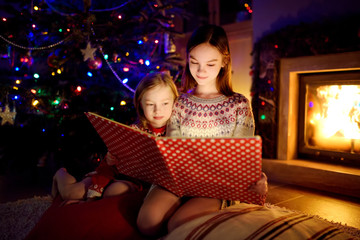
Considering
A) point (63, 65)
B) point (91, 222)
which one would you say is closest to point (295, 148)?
point (91, 222)

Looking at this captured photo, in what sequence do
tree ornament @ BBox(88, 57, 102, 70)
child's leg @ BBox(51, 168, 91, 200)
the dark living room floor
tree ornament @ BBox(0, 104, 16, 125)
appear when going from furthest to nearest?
1. tree ornament @ BBox(88, 57, 102, 70)
2. tree ornament @ BBox(0, 104, 16, 125)
3. the dark living room floor
4. child's leg @ BBox(51, 168, 91, 200)

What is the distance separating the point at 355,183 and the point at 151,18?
6.26 feet

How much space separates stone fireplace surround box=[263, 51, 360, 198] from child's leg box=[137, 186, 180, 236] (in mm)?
1371

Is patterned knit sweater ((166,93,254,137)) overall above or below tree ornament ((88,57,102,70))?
below

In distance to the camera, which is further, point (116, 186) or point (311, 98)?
point (311, 98)

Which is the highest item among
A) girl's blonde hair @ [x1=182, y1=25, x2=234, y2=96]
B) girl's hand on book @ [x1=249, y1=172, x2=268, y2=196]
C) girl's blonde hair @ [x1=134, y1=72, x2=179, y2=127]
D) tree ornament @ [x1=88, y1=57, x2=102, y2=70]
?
tree ornament @ [x1=88, y1=57, x2=102, y2=70]

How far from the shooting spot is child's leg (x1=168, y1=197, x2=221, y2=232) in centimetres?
98

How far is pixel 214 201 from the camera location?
104 centimetres

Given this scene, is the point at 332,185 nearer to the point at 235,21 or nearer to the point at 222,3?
the point at 235,21

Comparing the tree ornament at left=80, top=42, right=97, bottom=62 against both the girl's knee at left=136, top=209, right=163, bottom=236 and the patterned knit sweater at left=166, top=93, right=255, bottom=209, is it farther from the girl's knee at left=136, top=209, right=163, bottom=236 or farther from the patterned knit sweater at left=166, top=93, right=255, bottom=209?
the girl's knee at left=136, top=209, right=163, bottom=236

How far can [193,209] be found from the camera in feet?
3.29

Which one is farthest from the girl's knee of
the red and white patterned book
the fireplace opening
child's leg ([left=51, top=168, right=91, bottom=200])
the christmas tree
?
the fireplace opening

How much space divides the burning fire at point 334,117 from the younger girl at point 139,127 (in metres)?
1.48

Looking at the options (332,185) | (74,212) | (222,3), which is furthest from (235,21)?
(74,212)
